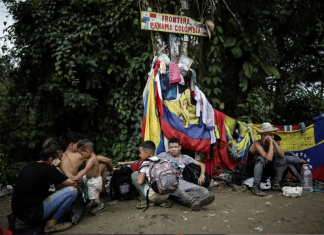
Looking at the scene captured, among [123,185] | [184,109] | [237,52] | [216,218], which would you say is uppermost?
[237,52]

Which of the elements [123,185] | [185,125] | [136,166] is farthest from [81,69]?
[123,185]

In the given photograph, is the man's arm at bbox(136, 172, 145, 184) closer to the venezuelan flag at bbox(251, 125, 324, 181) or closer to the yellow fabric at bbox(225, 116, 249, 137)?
the yellow fabric at bbox(225, 116, 249, 137)

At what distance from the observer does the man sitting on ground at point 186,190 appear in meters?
4.17

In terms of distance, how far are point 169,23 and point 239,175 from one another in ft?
9.68

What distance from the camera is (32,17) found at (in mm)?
7547

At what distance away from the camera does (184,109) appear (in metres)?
5.56

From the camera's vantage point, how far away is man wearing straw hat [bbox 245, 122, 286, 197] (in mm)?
5242

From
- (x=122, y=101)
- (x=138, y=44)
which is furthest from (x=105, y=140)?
(x=138, y=44)

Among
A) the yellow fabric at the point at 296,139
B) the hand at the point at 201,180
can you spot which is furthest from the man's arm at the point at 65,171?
the yellow fabric at the point at 296,139

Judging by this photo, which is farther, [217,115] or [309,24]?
[309,24]

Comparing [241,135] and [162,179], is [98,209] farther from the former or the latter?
[241,135]

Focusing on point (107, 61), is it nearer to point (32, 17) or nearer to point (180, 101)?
point (32, 17)

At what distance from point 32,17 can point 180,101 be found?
4.38 metres

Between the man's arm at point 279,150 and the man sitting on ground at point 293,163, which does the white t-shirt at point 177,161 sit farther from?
the man sitting on ground at point 293,163
